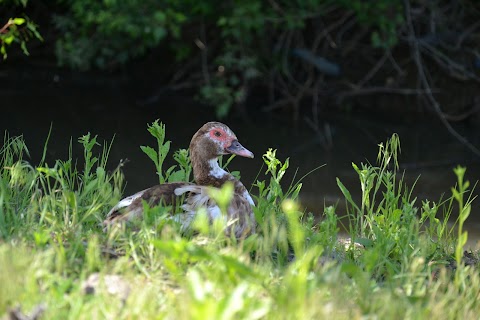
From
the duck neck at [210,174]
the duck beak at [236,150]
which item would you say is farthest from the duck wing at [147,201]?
the duck beak at [236,150]

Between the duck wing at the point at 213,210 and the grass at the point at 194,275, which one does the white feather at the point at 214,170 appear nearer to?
the duck wing at the point at 213,210

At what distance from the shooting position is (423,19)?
10430mm

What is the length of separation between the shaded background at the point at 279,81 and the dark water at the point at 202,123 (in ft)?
0.10

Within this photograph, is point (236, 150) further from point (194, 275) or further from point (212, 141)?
point (194, 275)

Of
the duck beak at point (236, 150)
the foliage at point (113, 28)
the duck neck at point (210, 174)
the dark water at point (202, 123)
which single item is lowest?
the dark water at point (202, 123)

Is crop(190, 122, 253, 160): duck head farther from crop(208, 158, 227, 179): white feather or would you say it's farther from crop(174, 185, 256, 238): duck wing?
crop(174, 185, 256, 238): duck wing

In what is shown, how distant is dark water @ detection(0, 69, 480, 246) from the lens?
7551 mm

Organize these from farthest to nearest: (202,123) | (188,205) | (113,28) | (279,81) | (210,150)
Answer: (279,81) < (202,123) < (113,28) < (210,150) < (188,205)

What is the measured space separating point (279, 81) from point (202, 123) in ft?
4.39

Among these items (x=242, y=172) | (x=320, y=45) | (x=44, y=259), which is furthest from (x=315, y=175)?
(x=44, y=259)

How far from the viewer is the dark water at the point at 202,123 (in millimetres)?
7551

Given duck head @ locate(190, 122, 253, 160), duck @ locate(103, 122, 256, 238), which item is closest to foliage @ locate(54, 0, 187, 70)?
duck head @ locate(190, 122, 253, 160)

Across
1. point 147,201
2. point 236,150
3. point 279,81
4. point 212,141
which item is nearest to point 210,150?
point 212,141

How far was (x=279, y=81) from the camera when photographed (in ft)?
35.2
